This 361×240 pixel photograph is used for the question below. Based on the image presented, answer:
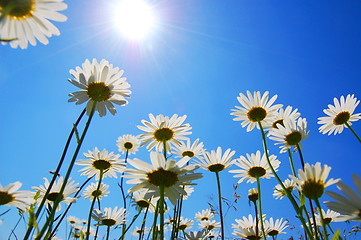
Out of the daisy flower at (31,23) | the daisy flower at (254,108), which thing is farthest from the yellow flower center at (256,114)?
the daisy flower at (31,23)

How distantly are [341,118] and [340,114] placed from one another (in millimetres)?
58

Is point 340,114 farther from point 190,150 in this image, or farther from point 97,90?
point 97,90

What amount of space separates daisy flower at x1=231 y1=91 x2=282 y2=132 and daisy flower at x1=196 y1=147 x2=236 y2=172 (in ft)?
1.62

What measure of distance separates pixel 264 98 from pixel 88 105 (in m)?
2.11

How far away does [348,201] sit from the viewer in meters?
1.34

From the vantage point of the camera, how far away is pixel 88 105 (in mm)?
2285

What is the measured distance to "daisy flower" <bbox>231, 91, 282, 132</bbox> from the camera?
341 cm

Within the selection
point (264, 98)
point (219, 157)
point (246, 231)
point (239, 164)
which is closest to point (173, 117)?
point (219, 157)

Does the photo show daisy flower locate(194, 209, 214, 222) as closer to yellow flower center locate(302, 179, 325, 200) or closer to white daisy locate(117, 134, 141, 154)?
white daisy locate(117, 134, 141, 154)

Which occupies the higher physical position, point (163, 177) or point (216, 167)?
point (216, 167)

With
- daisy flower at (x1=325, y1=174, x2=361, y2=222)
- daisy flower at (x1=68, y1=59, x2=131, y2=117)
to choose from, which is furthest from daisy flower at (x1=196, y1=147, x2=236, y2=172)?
daisy flower at (x1=325, y1=174, x2=361, y2=222)

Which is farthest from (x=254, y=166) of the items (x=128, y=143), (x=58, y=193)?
(x=128, y=143)

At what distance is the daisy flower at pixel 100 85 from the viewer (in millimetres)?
2285

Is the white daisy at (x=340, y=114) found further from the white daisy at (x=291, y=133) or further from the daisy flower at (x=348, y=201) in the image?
the daisy flower at (x=348, y=201)
